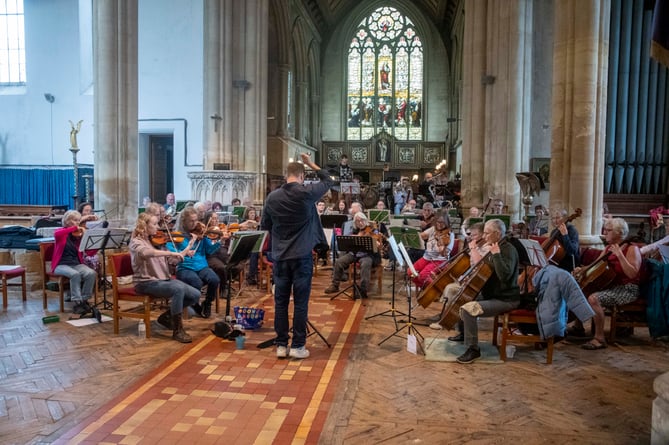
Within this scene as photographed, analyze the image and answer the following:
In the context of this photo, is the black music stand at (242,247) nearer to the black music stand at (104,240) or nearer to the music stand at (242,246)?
the music stand at (242,246)

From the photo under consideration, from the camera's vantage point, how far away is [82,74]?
22000 mm

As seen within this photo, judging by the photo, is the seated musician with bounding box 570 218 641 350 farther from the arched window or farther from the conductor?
the arched window

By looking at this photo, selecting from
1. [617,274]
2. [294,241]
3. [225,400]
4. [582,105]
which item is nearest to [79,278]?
[294,241]

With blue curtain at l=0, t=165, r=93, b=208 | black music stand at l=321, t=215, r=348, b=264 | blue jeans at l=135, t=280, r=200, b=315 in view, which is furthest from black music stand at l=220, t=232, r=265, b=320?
blue curtain at l=0, t=165, r=93, b=208

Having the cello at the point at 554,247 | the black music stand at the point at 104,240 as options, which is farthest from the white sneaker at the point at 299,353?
the cello at the point at 554,247

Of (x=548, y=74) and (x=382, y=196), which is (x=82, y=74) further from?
(x=548, y=74)

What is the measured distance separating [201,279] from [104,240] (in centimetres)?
155

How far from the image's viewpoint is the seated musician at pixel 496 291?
571cm

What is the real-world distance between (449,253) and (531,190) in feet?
13.1

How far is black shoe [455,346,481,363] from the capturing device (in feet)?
18.9

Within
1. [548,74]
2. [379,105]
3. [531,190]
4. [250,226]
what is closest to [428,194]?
[548,74]

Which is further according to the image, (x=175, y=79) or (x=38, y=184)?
(x=38, y=184)

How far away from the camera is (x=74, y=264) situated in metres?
7.96

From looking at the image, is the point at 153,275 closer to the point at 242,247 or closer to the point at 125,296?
the point at 125,296
